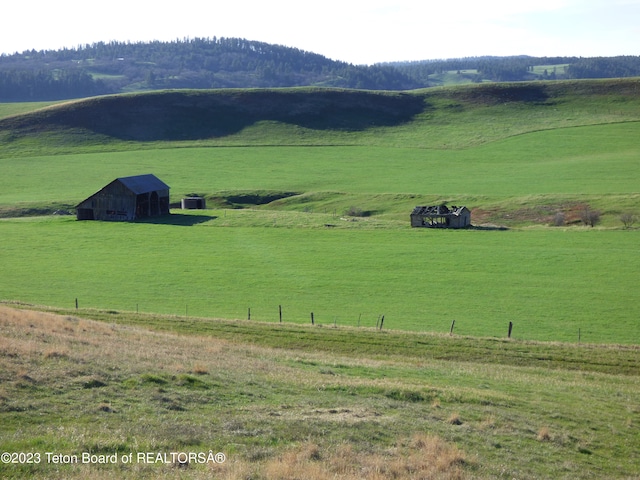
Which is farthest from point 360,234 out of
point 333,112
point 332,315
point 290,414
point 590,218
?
point 333,112

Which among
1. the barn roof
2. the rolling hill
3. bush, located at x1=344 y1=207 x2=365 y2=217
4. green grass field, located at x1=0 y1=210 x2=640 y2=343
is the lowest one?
green grass field, located at x1=0 y1=210 x2=640 y2=343

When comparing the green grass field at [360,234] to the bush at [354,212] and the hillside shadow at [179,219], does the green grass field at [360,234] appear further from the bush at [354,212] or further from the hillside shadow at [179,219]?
the bush at [354,212]

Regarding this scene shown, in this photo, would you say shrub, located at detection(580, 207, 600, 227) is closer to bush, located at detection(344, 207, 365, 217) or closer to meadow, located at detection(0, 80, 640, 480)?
meadow, located at detection(0, 80, 640, 480)

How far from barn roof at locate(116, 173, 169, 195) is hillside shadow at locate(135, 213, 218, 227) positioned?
10.4 feet

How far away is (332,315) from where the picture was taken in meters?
40.9

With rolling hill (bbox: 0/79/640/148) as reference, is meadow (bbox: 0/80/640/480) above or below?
below

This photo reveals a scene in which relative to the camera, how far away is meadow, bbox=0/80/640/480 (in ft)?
50.7

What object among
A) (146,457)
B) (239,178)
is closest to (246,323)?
(146,457)

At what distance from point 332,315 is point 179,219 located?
1561 inches

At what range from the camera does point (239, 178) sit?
101 metres

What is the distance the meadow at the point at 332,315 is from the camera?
50.7 feet

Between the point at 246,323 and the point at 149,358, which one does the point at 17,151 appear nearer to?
the point at 246,323

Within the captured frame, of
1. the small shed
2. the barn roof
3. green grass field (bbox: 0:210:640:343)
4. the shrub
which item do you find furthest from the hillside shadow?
the shrub

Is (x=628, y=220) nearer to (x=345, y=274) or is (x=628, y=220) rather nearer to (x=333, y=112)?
(x=345, y=274)
